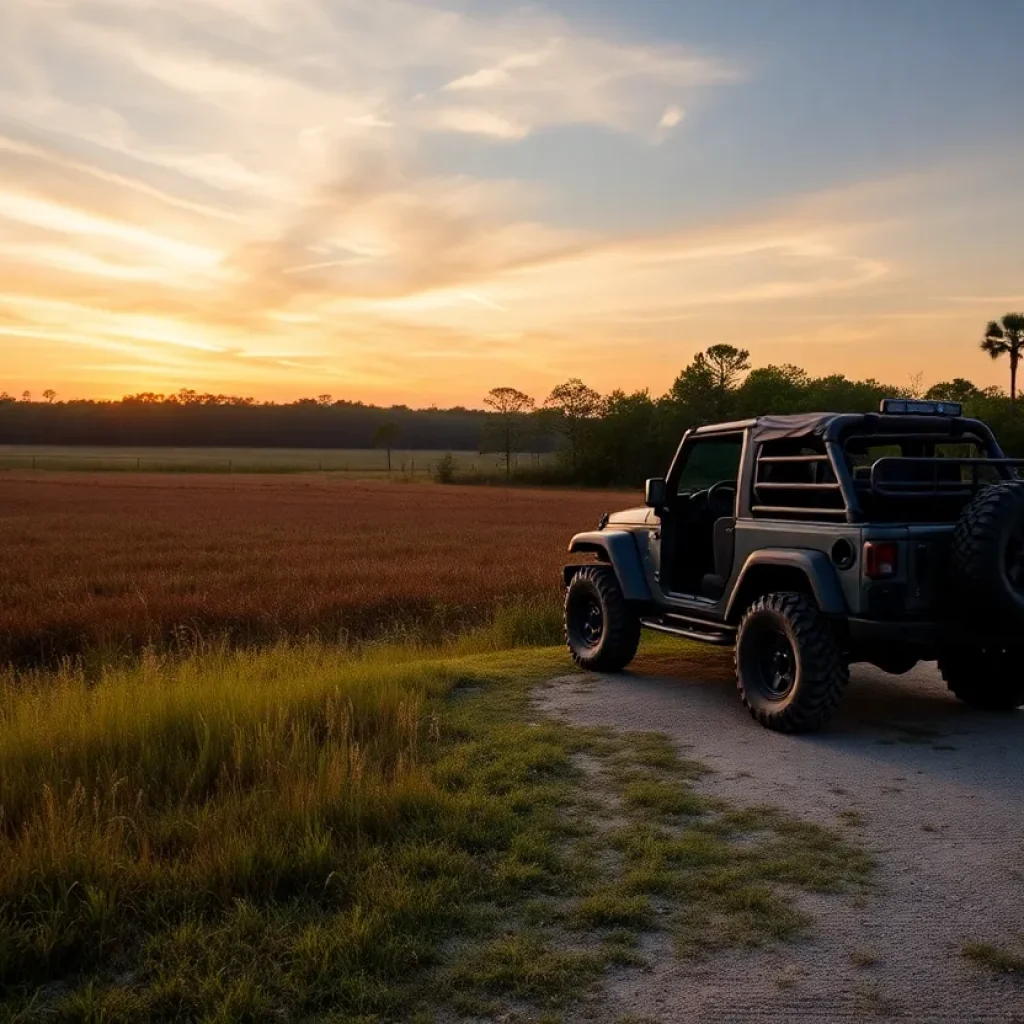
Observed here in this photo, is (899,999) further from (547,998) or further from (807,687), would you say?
(807,687)

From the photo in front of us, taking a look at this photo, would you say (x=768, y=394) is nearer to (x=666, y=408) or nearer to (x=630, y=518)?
(x=666, y=408)

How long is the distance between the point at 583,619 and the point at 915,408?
3638mm

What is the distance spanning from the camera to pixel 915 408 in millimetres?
7414

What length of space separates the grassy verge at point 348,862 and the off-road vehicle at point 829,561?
1.24 metres

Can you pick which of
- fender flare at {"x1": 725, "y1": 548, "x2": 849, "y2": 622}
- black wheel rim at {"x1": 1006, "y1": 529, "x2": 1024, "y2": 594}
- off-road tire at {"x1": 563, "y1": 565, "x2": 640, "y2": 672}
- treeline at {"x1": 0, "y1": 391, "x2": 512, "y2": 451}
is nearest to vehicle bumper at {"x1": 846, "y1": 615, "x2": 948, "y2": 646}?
fender flare at {"x1": 725, "y1": 548, "x2": 849, "y2": 622}

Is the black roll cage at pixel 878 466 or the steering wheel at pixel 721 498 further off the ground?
the black roll cage at pixel 878 466

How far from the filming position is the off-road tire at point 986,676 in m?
7.64

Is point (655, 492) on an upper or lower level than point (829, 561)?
upper

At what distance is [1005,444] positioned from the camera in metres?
60.2

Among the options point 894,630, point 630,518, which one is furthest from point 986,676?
point 630,518

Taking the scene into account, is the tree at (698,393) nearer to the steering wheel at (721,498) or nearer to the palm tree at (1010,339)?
the palm tree at (1010,339)

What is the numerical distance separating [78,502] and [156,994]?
139 ft

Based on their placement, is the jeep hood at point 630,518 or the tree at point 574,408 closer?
the jeep hood at point 630,518

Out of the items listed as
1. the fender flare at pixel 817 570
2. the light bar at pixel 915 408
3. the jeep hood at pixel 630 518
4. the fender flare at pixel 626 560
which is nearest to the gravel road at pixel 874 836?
the fender flare at pixel 626 560
